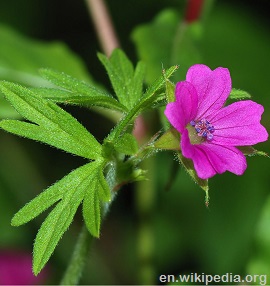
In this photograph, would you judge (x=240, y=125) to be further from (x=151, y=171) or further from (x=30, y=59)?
(x=30, y=59)

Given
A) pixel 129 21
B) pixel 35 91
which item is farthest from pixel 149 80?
pixel 129 21

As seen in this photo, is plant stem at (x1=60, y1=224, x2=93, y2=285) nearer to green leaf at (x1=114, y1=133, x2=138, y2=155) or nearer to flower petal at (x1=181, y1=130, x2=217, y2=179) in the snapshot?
green leaf at (x1=114, y1=133, x2=138, y2=155)

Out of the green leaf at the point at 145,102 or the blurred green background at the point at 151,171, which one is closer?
the green leaf at the point at 145,102

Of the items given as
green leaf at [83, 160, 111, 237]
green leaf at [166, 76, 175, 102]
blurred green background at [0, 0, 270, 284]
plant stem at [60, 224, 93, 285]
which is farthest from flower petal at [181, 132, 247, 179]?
blurred green background at [0, 0, 270, 284]

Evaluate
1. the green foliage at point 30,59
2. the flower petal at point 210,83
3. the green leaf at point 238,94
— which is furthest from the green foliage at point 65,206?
the green foliage at point 30,59

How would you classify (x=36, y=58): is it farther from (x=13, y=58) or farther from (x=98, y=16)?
(x=98, y=16)

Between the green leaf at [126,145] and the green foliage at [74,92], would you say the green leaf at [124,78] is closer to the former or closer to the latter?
the green foliage at [74,92]

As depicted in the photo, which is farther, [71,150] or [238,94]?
[238,94]

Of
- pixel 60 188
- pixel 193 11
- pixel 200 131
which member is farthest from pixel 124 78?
pixel 193 11
